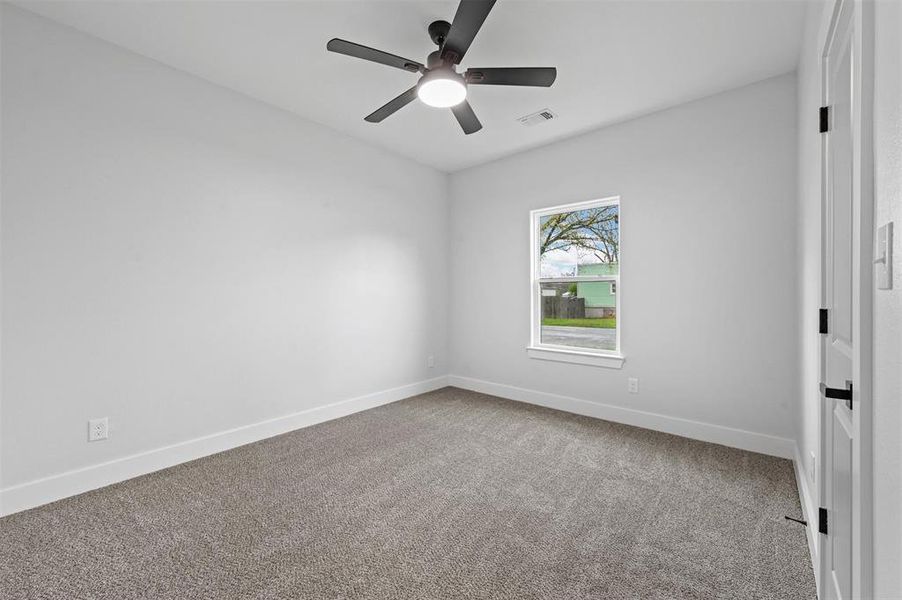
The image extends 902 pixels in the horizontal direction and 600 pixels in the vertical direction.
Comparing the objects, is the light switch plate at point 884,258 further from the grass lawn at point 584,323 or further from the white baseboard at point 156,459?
the white baseboard at point 156,459

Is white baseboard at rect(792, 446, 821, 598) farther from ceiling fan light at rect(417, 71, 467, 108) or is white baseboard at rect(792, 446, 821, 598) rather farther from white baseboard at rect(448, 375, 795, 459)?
ceiling fan light at rect(417, 71, 467, 108)

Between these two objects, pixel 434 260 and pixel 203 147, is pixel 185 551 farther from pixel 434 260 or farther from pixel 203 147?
pixel 434 260

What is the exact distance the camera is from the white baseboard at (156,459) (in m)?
2.22

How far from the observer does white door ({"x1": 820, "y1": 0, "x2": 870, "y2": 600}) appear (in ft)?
4.17

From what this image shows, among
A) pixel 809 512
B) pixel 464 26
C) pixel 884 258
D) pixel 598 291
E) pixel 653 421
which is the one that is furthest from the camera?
pixel 598 291

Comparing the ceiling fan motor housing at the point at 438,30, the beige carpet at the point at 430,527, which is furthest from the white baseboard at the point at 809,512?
the ceiling fan motor housing at the point at 438,30

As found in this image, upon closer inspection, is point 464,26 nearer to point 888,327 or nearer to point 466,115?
point 466,115

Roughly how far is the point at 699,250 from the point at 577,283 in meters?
1.14

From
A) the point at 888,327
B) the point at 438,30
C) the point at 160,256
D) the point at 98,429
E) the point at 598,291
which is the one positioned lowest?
the point at 98,429

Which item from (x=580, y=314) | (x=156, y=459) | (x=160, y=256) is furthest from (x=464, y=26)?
(x=156, y=459)

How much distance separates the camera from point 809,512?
79.0 inches

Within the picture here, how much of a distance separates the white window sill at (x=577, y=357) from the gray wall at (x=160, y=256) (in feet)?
5.59

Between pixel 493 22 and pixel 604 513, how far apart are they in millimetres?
2820

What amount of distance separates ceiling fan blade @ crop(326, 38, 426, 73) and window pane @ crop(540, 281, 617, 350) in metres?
2.63
